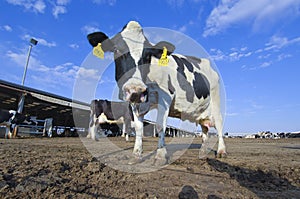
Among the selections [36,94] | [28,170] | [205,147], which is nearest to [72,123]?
[36,94]

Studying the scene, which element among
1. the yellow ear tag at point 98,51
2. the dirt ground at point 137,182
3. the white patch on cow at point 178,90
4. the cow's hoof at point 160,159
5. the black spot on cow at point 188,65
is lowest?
the dirt ground at point 137,182

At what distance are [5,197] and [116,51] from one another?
3.05 meters

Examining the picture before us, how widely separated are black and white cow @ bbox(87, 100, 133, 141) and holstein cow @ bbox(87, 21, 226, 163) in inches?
286

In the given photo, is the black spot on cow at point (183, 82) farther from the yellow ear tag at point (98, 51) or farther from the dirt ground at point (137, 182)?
the dirt ground at point (137, 182)

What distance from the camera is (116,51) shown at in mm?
4098

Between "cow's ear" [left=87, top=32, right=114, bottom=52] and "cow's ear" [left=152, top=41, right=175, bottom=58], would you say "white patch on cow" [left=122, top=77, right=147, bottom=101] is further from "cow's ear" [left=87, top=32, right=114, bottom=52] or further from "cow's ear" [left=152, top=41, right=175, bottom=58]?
"cow's ear" [left=87, top=32, right=114, bottom=52]

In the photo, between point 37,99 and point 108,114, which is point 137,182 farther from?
point 37,99

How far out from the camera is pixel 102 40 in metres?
4.31

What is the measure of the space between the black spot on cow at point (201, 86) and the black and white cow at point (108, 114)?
271 inches

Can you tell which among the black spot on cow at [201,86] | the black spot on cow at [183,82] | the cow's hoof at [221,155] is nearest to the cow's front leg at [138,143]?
→ the black spot on cow at [183,82]

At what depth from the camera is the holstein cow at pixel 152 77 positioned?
3637 mm

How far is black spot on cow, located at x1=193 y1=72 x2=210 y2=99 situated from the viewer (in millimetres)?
5406

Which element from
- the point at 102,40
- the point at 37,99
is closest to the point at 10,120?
the point at 37,99

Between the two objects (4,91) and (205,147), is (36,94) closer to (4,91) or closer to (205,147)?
(4,91)
